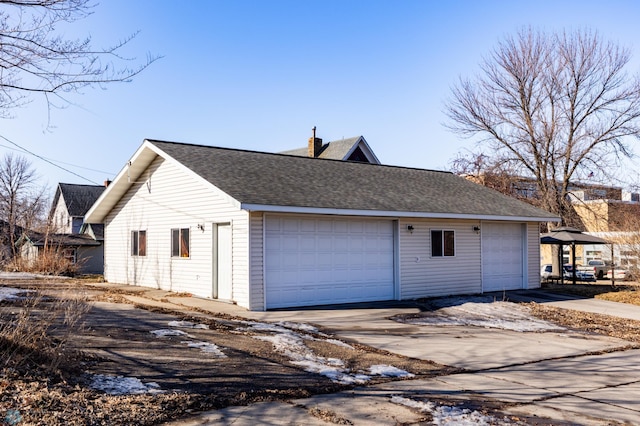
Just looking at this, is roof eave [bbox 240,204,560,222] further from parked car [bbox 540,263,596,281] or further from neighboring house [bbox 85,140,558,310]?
parked car [bbox 540,263,596,281]

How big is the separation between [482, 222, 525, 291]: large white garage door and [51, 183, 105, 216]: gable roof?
125 feet

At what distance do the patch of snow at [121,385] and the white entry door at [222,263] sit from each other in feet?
26.6

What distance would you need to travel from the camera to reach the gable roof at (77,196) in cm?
4882

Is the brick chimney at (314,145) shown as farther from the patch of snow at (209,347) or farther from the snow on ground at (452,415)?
the snow on ground at (452,415)

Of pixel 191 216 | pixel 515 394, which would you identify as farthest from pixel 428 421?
pixel 191 216

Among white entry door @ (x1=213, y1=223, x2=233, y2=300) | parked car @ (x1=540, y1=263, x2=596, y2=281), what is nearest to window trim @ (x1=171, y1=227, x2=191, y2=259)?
white entry door @ (x1=213, y1=223, x2=233, y2=300)

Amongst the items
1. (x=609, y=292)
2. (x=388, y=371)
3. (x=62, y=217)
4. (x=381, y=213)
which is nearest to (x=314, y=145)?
(x=609, y=292)

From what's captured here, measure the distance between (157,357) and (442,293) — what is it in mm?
11768

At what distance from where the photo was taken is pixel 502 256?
2038 cm

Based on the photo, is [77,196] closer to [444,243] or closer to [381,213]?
[444,243]

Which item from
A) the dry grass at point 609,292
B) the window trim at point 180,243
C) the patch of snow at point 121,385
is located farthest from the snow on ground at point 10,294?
the dry grass at point 609,292

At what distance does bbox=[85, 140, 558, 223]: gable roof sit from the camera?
48.7 feet

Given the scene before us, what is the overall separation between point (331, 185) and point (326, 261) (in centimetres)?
279

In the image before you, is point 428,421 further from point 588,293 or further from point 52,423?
point 588,293
